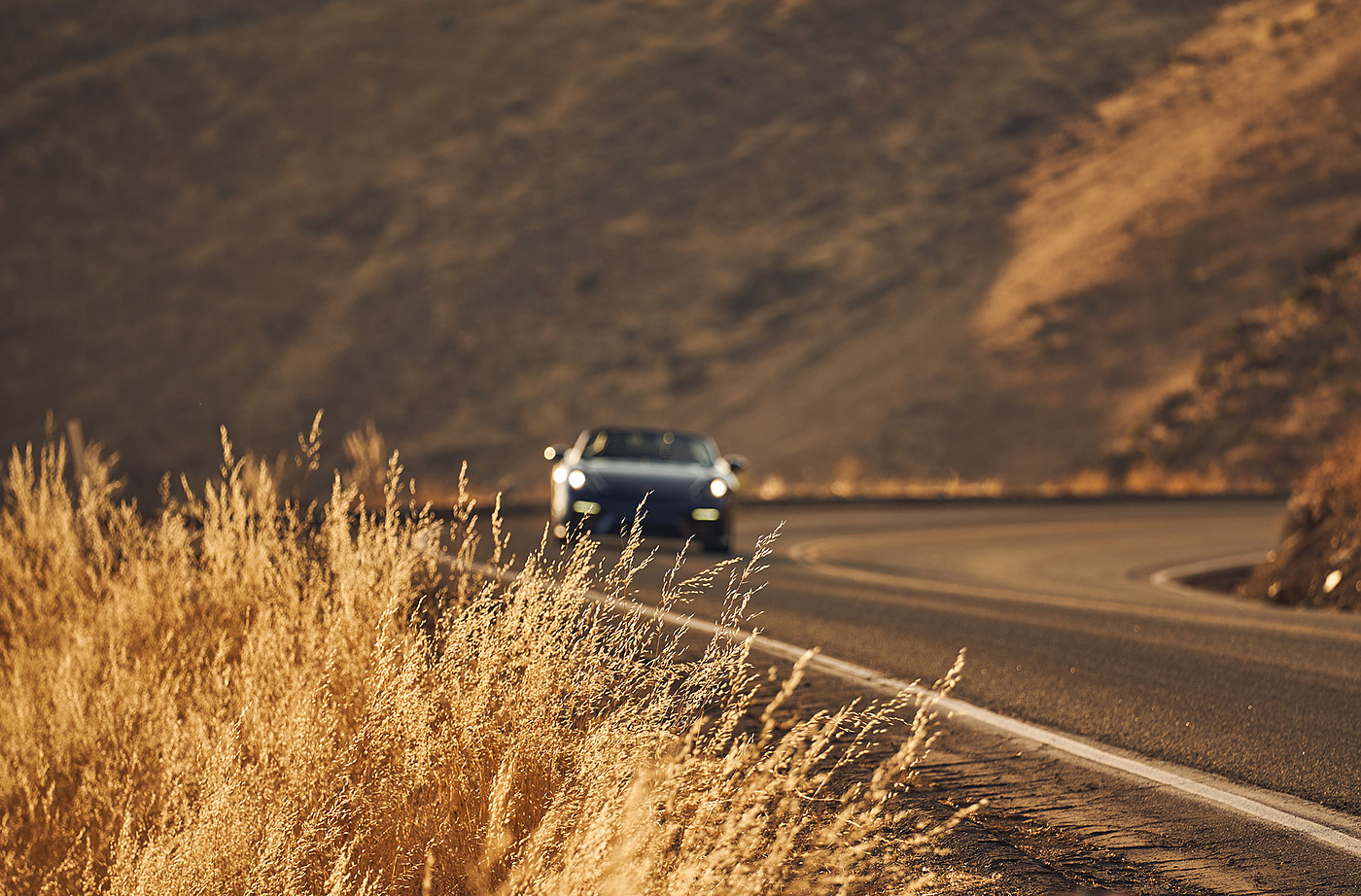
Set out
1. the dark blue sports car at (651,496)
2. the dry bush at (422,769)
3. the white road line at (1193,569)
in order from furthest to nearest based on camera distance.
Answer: the white road line at (1193,569) → the dark blue sports car at (651,496) → the dry bush at (422,769)

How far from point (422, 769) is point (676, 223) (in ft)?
185

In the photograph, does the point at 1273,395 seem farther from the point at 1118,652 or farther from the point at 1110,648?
the point at 1118,652

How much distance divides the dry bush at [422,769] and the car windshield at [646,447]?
9.67 meters

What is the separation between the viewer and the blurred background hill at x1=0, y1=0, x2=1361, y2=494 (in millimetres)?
46156

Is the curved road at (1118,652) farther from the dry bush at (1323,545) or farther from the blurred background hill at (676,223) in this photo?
the blurred background hill at (676,223)

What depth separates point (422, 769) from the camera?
463 centimetres

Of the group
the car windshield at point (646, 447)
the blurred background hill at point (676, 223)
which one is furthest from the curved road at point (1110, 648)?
the blurred background hill at point (676, 223)

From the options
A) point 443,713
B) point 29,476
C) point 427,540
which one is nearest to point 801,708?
point 427,540

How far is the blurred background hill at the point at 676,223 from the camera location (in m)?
46.2

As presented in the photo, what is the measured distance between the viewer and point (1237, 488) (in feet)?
107

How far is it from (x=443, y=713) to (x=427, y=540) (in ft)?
5.05

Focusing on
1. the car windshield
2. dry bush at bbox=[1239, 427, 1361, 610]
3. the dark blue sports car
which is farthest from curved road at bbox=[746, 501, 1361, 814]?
the car windshield

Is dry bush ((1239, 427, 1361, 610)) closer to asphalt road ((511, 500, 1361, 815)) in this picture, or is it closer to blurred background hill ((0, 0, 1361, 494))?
asphalt road ((511, 500, 1361, 815))

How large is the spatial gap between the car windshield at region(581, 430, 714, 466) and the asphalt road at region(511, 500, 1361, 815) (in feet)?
4.00
